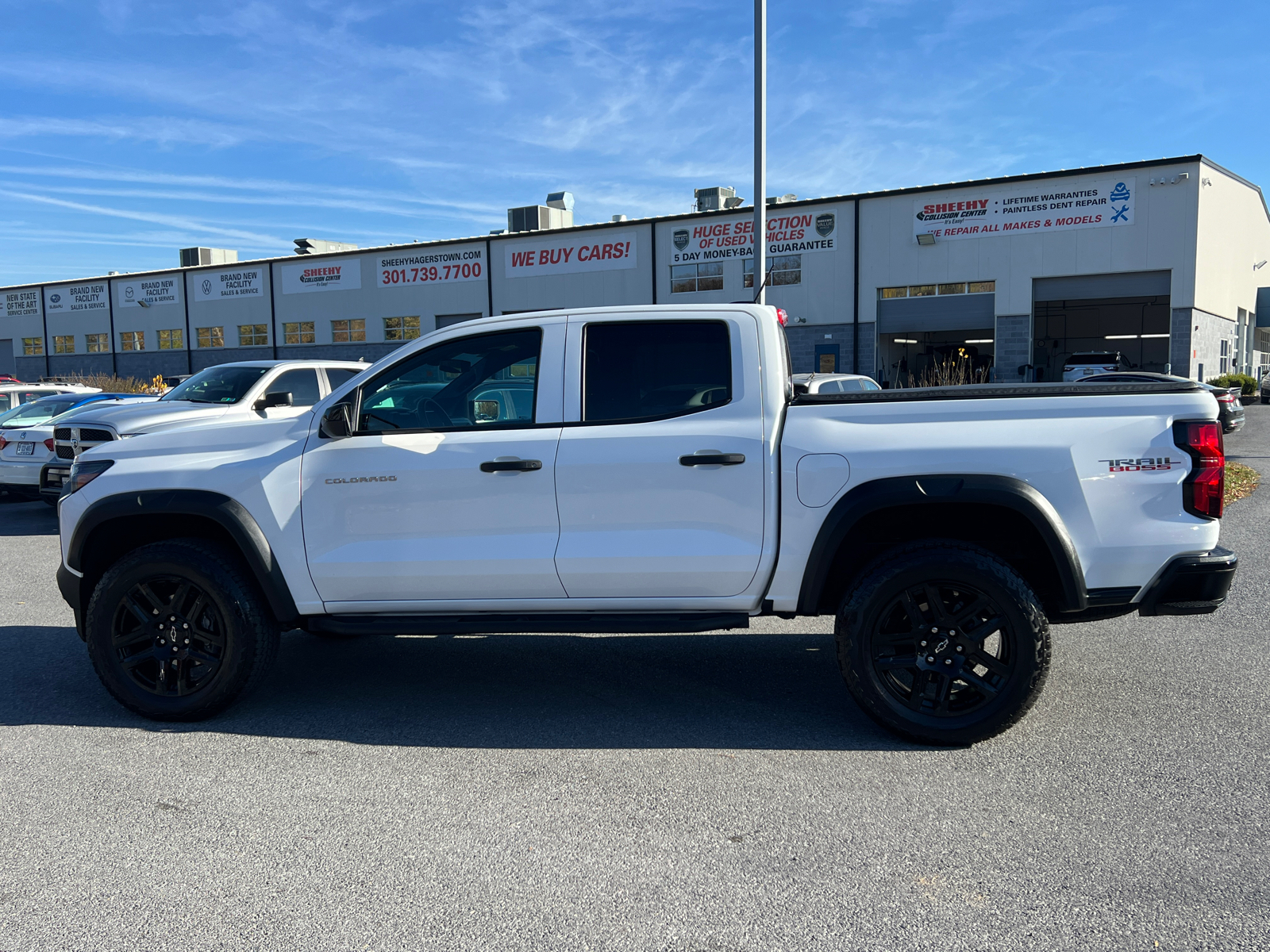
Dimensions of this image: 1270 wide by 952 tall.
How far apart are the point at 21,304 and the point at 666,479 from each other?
6118 cm

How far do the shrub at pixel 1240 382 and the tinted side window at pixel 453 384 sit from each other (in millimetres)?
35971

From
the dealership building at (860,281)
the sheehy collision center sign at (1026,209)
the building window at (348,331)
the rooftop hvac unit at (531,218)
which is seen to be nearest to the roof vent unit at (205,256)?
the dealership building at (860,281)

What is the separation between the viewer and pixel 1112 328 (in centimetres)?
4434

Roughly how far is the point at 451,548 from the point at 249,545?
0.95 meters

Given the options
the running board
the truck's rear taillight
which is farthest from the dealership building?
the truck's rear taillight

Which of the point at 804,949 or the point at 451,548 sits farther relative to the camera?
the point at 451,548

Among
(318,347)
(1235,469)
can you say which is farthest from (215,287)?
(1235,469)

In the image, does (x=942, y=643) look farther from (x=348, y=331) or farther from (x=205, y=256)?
(x=205, y=256)

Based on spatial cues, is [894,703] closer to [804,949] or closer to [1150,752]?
[1150,752]

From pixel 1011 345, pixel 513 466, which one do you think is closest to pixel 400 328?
pixel 1011 345

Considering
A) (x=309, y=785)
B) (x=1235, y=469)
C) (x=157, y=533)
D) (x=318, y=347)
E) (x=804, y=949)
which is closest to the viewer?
(x=804, y=949)

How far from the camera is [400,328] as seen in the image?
137ft

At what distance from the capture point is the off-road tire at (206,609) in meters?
4.52

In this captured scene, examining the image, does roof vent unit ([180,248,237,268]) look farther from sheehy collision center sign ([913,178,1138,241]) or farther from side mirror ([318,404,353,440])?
side mirror ([318,404,353,440])
